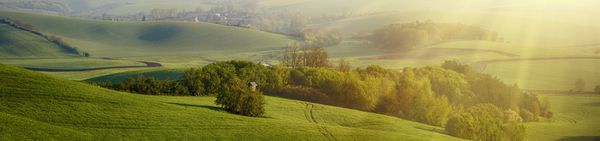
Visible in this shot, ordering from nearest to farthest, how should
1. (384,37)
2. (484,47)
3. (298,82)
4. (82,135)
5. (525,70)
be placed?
(82,135), (298,82), (525,70), (484,47), (384,37)

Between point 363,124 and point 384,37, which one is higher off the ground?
point 384,37

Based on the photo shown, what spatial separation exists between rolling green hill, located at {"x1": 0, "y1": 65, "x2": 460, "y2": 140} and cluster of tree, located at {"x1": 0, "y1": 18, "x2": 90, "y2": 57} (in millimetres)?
130649

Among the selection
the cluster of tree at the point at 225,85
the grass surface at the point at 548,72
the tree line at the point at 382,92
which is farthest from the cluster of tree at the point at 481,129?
the grass surface at the point at 548,72

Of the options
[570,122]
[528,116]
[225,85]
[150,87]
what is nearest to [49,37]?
[150,87]

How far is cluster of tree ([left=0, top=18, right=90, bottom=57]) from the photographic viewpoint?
168 m

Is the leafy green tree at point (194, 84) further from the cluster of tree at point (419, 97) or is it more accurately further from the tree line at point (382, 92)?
the cluster of tree at point (419, 97)

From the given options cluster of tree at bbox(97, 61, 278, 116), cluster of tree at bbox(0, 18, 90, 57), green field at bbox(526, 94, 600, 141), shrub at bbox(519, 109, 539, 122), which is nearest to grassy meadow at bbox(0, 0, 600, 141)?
green field at bbox(526, 94, 600, 141)

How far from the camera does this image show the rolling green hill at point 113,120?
32.9m

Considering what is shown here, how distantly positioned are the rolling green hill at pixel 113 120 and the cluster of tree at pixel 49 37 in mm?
130649

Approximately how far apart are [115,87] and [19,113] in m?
20.5

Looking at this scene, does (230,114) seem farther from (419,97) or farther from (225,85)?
(419,97)

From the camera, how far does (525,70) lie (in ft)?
431

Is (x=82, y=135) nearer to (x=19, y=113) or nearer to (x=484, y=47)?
(x=19, y=113)

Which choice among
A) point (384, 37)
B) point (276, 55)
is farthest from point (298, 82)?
point (384, 37)
